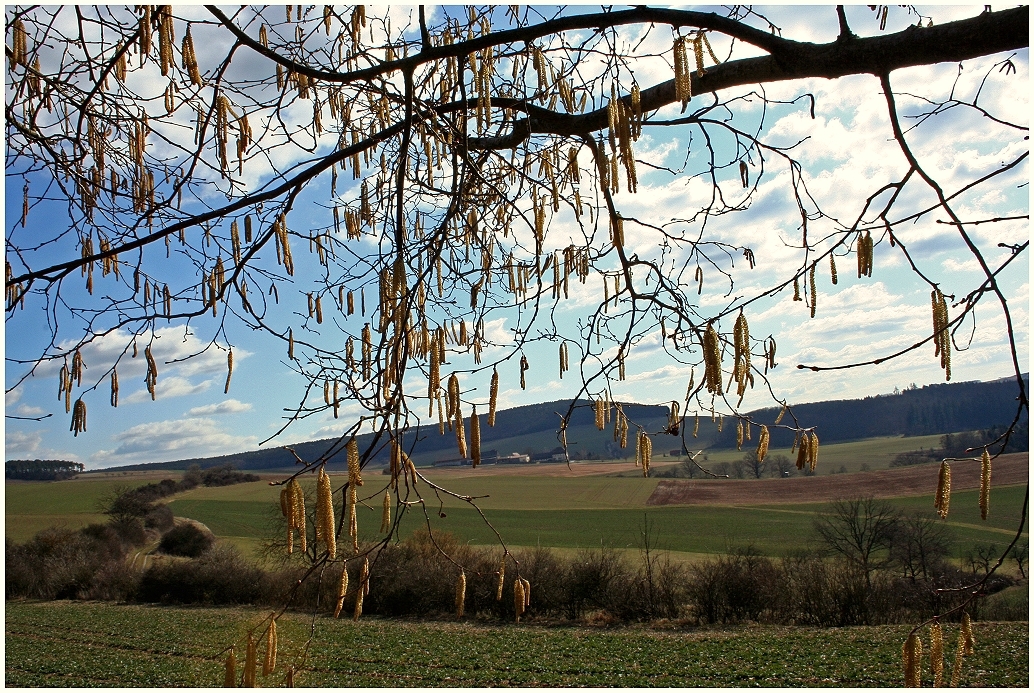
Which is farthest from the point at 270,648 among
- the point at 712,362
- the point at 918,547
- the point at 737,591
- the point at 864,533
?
the point at 864,533

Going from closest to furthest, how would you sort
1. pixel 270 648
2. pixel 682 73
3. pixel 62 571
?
pixel 270 648 → pixel 682 73 → pixel 62 571

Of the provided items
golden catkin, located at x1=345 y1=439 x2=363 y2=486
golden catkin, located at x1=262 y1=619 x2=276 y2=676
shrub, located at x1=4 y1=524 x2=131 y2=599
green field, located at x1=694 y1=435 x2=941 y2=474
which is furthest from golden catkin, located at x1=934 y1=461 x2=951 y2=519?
shrub, located at x1=4 y1=524 x2=131 y2=599

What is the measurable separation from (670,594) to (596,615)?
11.1 ft

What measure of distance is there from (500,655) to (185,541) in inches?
1138

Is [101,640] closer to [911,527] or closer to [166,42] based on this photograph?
[166,42]

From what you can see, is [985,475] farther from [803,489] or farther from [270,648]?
[803,489]

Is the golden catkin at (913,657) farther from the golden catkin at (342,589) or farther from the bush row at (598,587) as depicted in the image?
the bush row at (598,587)

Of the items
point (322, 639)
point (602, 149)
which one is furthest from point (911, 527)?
point (602, 149)

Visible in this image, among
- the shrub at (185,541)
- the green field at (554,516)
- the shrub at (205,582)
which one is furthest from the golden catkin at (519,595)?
the shrub at (185,541)

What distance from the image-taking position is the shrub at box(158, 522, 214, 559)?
150ft

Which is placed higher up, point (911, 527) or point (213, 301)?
point (213, 301)

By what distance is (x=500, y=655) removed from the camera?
84.6ft

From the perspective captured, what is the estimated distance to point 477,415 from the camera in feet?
6.01

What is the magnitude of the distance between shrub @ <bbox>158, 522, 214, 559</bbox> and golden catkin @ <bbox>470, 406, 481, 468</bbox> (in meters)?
49.2
